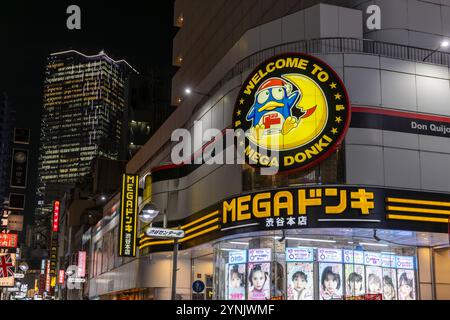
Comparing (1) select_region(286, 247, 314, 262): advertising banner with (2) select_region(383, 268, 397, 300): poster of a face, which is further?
(2) select_region(383, 268, 397, 300): poster of a face

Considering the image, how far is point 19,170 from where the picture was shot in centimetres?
3772

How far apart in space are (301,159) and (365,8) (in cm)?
847

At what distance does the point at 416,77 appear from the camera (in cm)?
2502

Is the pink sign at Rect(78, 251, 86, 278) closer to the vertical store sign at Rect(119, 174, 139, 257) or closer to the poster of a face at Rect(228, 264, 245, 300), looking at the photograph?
the vertical store sign at Rect(119, 174, 139, 257)

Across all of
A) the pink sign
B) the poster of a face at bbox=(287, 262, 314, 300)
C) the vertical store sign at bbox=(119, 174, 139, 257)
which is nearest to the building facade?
the poster of a face at bbox=(287, 262, 314, 300)

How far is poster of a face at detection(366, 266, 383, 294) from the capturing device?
24.2 metres

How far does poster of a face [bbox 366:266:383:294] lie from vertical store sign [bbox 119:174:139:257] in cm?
1766

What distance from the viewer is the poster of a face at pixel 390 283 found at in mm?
24531

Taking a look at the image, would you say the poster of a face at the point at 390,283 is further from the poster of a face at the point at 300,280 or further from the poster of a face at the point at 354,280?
the poster of a face at the point at 300,280

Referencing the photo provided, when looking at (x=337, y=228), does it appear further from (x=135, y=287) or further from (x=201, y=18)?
(x=201, y=18)

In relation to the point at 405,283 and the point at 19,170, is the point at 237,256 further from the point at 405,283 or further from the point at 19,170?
the point at 19,170

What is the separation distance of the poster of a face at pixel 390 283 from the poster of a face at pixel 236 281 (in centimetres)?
596

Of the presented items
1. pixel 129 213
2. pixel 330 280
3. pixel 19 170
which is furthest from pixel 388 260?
pixel 19 170

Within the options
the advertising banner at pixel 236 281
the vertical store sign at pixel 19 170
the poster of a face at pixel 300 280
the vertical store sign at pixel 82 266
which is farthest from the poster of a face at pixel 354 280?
the vertical store sign at pixel 82 266
